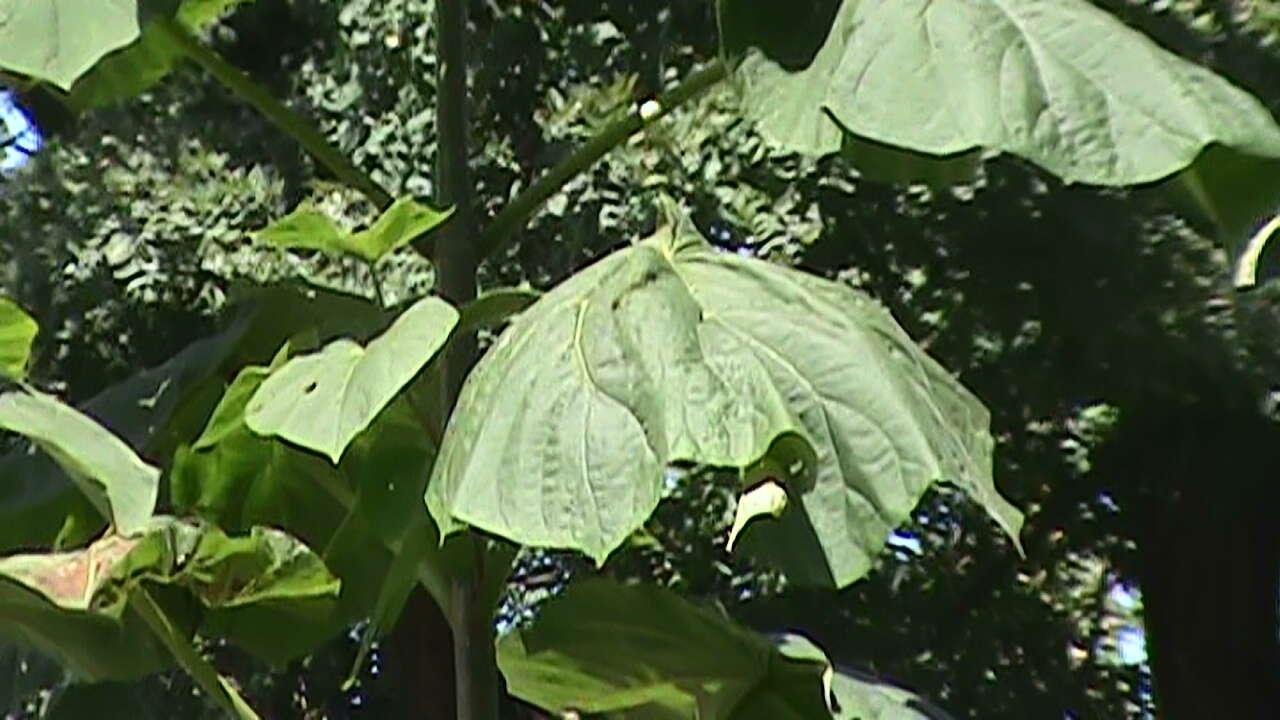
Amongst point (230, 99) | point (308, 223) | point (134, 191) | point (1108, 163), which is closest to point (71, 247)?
point (134, 191)

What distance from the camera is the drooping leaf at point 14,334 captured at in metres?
0.97

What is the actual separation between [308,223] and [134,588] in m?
0.16

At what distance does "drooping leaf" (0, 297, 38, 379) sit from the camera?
0.97 metres

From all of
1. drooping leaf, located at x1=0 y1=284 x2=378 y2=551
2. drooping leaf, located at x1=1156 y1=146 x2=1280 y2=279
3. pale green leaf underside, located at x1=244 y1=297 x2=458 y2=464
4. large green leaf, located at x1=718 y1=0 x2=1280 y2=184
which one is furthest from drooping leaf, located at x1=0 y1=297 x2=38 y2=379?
drooping leaf, located at x1=1156 y1=146 x2=1280 y2=279

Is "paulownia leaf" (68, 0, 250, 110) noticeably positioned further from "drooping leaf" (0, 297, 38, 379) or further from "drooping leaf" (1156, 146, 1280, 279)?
"drooping leaf" (1156, 146, 1280, 279)

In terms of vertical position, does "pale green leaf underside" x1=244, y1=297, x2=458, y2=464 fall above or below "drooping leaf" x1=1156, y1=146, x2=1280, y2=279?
above

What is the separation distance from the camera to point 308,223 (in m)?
0.91

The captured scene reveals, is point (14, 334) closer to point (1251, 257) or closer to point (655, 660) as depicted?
point (655, 660)

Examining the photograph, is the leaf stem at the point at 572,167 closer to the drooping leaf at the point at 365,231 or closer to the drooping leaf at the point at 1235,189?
the drooping leaf at the point at 365,231

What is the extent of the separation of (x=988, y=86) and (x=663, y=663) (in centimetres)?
29

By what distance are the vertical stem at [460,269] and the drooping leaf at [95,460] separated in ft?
0.42

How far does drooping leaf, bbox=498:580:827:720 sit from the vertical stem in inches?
1.6

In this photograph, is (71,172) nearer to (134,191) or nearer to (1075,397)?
(134,191)

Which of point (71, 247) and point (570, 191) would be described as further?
point (71, 247)
